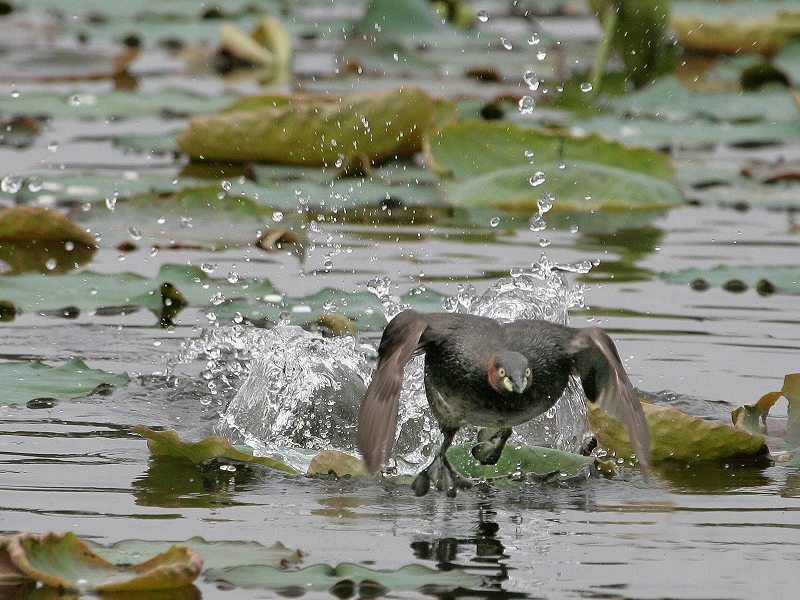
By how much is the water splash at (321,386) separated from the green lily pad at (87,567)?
1.52 metres

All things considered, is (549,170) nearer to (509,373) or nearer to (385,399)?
Result: (509,373)

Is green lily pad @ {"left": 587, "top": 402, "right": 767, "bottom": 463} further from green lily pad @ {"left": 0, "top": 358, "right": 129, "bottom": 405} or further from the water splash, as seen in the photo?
green lily pad @ {"left": 0, "top": 358, "right": 129, "bottom": 405}

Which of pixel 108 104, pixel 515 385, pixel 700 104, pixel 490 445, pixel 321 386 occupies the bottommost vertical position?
pixel 490 445

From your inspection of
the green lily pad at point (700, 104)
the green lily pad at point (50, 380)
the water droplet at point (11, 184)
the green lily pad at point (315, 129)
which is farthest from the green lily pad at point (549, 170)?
the green lily pad at point (50, 380)

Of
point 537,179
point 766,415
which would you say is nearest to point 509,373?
point 766,415

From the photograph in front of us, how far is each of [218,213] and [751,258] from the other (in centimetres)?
282

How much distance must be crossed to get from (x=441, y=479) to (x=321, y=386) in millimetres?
1100

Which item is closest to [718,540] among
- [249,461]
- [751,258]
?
[249,461]

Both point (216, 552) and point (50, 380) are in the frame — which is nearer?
point (216, 552)

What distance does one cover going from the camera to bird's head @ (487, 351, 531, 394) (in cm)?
470

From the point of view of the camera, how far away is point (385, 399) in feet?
15.2

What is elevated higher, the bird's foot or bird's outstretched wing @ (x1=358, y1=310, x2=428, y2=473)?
bird's outstretched wing @ (x1=358, y1=310, x2=428, y2=473)

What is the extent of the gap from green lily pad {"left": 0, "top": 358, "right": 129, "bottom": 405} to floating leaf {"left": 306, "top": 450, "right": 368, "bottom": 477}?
1.25 metres

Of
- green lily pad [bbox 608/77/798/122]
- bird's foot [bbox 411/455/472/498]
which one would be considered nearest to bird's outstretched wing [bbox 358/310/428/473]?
bird's foot [bbox 411/455/472/498]
